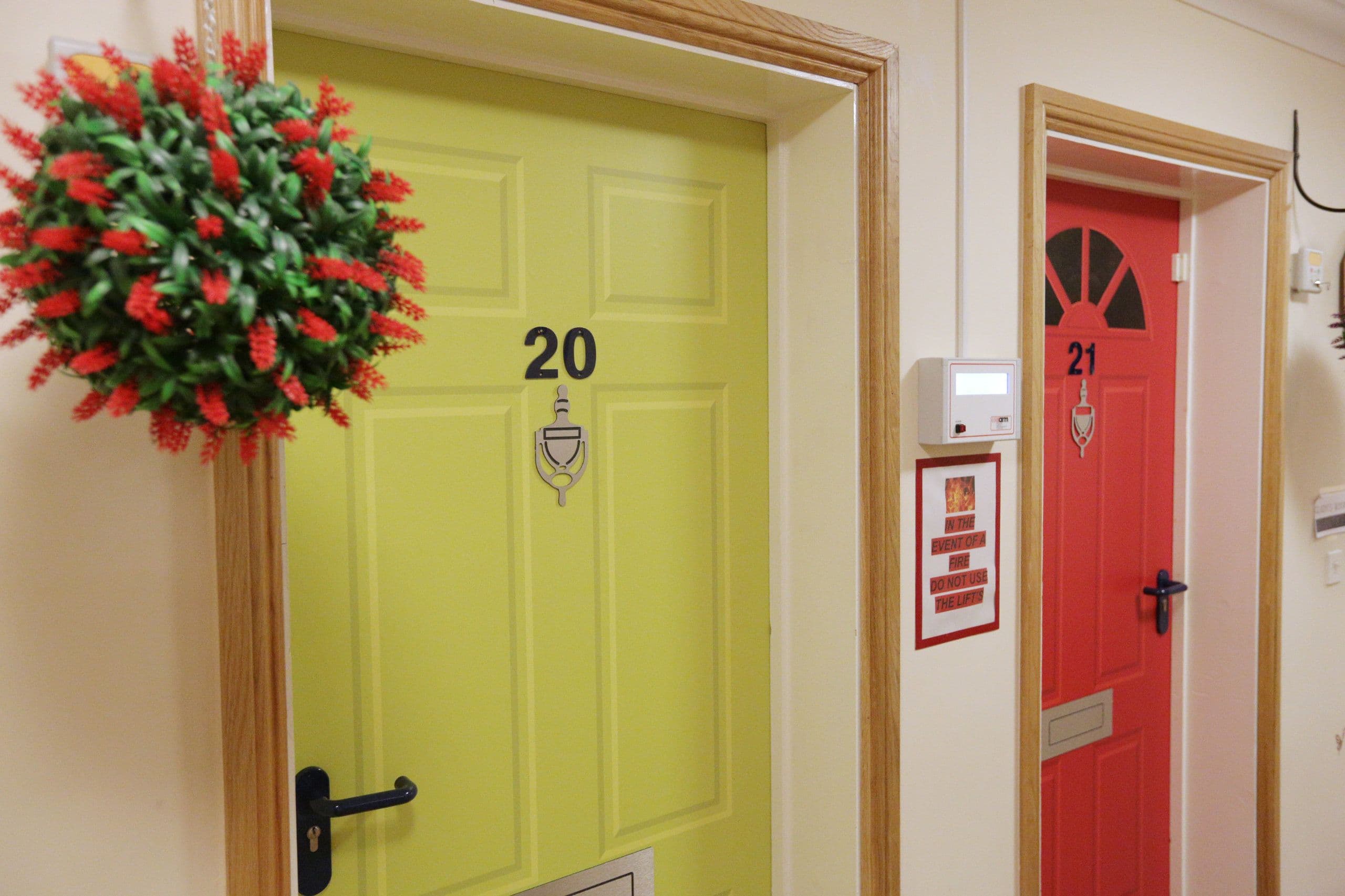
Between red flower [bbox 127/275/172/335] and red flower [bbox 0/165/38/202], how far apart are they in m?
0.13

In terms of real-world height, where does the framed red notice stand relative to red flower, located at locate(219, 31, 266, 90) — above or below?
below

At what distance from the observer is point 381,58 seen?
122cm

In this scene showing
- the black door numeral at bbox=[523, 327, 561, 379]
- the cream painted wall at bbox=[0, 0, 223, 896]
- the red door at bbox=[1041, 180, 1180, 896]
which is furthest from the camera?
the red door at bbox=[1041, 180, 1180, 896]

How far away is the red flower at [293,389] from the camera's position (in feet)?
2.04

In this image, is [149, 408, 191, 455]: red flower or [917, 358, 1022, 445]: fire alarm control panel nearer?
[149, 408, 191, 455]: red flower

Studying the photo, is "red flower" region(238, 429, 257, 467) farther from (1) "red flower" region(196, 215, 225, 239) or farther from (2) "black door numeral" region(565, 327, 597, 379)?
(2) "black door numeral" region(565, 327, 597, 379)

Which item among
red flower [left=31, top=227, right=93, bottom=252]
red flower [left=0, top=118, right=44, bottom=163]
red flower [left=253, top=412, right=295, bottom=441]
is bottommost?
red flower [left=253, top=412, right=295, bottom=441]

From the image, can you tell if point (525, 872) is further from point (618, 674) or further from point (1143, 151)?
point (1143, 151)

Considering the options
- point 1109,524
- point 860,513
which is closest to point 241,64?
point 860,513

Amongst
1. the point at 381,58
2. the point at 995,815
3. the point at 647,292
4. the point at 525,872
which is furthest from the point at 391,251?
the point at 995,815

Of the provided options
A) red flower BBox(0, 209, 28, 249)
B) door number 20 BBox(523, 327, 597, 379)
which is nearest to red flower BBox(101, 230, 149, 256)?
red flower BBox(0, 209, 28, 249)

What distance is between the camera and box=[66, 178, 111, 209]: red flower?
1.82ft

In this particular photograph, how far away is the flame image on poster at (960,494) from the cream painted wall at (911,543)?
100 millimetres

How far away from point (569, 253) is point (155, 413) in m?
0.83
